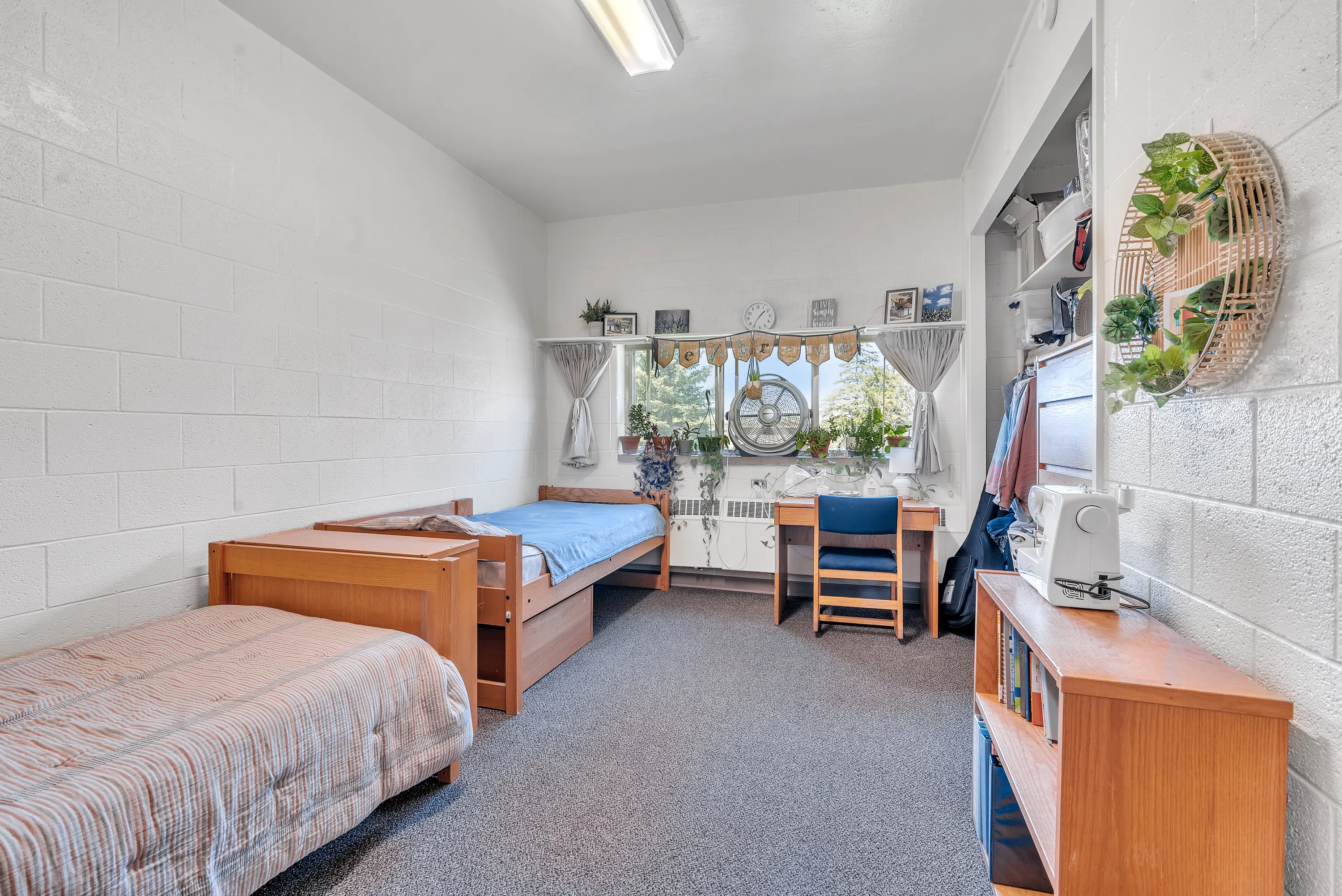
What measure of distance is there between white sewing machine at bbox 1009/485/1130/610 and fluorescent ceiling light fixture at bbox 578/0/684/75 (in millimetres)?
2139

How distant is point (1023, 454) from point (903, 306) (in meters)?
1.47

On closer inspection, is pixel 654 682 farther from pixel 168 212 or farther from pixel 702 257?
pixel 702 257

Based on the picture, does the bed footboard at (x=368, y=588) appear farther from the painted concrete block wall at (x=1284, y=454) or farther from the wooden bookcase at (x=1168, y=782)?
the painted concrete block wall at (x=1284, y=454)

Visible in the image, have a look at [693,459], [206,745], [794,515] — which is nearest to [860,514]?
[794,515]

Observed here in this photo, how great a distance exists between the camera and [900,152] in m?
3.54

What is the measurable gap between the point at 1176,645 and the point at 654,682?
1.98m

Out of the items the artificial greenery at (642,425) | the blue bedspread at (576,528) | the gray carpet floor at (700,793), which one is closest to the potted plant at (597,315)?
the artificial greenery at (642,425)

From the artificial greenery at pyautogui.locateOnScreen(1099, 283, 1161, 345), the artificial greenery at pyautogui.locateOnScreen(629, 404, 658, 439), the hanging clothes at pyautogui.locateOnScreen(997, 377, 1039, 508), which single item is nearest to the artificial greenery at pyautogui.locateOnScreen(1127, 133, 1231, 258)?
the artificial greenery at pyautogui.locateOnScreen(1099, 283, 1161, 345)

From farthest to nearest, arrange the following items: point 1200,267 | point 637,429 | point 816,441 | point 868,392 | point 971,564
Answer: point 637,429 → point 868,392 → point 816,441 → point 971,564 → point 1200,267

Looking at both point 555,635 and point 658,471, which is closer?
point 555,635

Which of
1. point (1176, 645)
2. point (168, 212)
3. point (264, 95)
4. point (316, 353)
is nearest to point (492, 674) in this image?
point (316, 353)

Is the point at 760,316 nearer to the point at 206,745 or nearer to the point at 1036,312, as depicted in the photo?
the point at 1036,312

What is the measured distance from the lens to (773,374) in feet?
14.0

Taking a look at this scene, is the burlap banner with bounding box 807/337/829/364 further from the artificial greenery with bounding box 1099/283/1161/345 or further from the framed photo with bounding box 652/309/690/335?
the artificial greenery with bounding box 1099/283/1161/345
